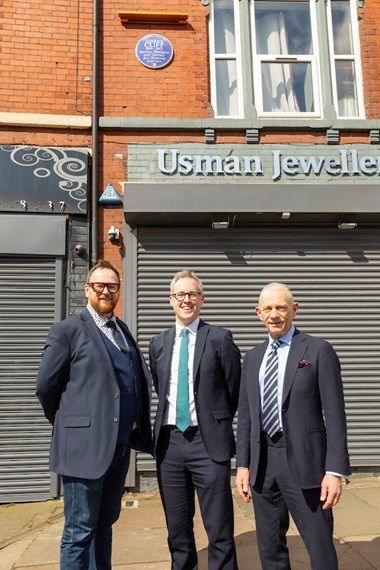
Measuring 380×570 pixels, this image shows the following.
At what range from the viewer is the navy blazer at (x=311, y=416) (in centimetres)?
270

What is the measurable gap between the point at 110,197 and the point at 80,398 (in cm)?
397

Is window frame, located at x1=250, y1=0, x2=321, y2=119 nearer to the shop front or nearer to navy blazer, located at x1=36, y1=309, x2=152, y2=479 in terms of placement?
the shop front

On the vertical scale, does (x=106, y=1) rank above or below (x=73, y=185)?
above

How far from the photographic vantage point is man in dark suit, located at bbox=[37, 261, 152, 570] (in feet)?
9.44

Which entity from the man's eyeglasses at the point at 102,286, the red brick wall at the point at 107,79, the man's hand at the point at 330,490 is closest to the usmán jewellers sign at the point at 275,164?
Result: the red brick wall at the point at 107,79

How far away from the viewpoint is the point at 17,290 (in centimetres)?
621

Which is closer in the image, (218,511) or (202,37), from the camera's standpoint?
(218,511)

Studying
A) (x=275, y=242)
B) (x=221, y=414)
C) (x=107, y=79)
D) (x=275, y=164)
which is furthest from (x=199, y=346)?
(x=107, y=79)

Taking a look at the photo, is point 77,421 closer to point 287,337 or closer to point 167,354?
point 167,354

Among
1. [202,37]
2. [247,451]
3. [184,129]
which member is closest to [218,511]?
[247,451]

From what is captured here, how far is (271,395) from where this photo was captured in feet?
9.58

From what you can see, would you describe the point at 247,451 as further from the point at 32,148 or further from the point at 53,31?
the point at 53,31

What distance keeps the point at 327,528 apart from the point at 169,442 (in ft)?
3.67

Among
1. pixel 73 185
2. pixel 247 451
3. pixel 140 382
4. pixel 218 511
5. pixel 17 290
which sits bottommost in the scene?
pixel 218 511
